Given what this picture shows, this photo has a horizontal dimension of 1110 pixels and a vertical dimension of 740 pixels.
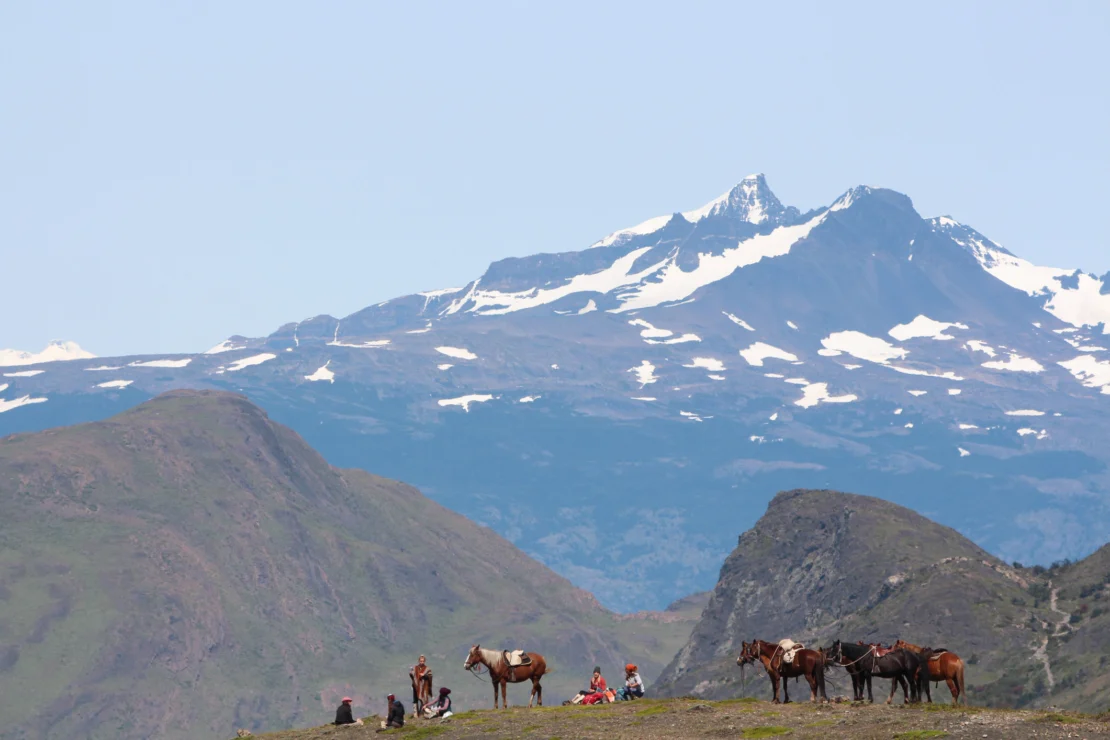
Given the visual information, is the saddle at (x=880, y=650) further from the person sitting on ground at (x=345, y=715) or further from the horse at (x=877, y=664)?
the person sitting on ground at (x=345, y=715)

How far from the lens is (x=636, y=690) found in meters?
87.3

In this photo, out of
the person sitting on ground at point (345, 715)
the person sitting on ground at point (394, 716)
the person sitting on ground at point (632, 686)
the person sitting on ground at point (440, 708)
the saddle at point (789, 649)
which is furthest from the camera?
the person sitting on ground at point (632, 686)

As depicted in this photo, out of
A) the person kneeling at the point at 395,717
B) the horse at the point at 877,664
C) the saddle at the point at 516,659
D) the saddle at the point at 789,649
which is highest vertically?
the saddle at the point at 516,659

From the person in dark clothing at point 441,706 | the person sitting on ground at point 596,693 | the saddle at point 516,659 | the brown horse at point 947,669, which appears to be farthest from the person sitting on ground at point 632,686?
the brown horse at point 947,669

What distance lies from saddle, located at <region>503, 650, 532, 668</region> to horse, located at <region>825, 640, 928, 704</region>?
51.0 feet

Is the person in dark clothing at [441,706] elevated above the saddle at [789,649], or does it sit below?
below

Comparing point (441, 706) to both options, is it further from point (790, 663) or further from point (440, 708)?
point (790, 663)

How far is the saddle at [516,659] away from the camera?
8031 centimetres

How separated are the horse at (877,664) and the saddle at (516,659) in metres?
15.6

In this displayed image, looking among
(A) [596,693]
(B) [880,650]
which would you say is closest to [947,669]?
(B) [880,650]

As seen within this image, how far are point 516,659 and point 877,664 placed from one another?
60.1 feet

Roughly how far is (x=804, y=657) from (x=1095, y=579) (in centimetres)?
12543

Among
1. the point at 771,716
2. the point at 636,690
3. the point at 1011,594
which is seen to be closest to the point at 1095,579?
the point at 1011,594

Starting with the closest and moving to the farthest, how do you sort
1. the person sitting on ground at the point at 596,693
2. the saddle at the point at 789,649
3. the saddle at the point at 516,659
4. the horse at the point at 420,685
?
the saddle at the point at 789,649 → the horse at the point at 420,685 → the saddle at the point at 516,659 → the person sitting on ground at the point at 596,693
